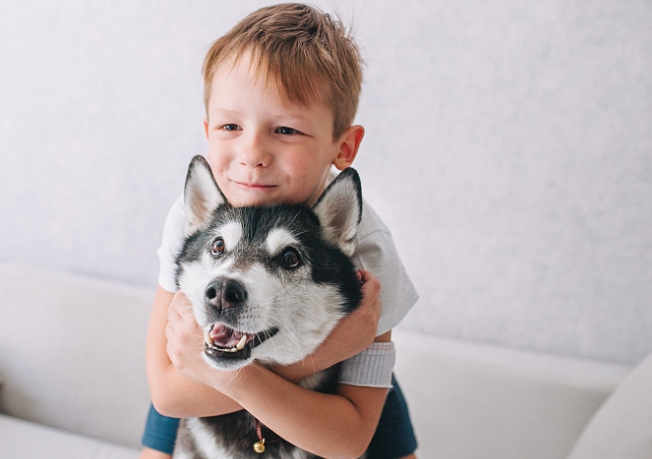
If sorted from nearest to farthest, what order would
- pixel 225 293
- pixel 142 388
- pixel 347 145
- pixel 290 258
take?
pixel 225 293
pixel 290 258
pixel 347 145
pixel 142 388

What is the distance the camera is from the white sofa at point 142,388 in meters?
1.53

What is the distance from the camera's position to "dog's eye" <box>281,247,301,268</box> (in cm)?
87

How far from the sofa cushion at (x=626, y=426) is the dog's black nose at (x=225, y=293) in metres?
0.75

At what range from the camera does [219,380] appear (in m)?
0.91

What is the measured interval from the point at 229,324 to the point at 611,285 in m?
1.26

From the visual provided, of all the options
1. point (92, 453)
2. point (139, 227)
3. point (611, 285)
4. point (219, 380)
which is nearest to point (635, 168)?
point (611, 285)

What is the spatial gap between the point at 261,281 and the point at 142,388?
119 centimetres

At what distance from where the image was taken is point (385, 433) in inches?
47.6

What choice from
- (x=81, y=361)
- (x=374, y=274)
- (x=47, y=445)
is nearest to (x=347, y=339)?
(x=374, y=274)

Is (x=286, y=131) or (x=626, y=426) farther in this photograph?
(x=626, y=426)

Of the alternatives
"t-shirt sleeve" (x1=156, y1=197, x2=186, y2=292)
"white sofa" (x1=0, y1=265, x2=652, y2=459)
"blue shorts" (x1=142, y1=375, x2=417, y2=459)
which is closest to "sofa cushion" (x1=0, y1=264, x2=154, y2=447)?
"white sofa" (x1=0, y1=265, x2=652, y2=459)

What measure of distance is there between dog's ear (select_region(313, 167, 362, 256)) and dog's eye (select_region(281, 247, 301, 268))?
82 millimetres

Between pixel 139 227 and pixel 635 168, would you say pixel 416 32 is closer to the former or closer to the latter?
pixel 635 168

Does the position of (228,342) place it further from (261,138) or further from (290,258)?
(261,138)
